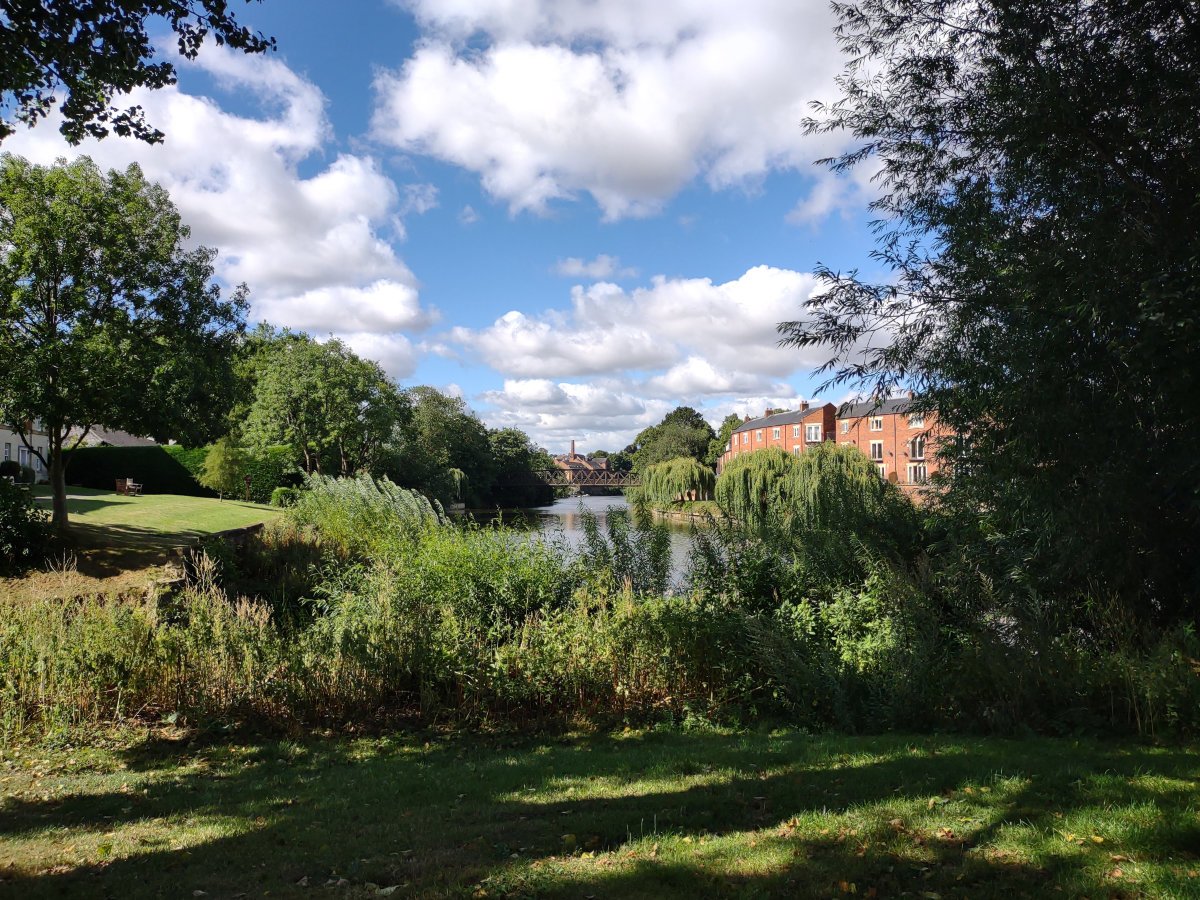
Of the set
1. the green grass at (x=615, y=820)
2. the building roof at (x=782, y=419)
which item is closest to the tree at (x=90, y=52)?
the green grass at (x=615, y=820)

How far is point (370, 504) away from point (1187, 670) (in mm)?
14373

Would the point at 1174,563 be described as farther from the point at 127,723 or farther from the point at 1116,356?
the point at 127,723

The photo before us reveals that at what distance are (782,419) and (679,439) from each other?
15659 mm

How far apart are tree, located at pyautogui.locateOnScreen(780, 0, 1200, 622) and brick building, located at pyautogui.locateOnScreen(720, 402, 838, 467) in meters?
50.3

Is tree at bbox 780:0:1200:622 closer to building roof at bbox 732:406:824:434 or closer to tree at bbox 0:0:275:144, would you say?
tree at bbox 0:0:275:144

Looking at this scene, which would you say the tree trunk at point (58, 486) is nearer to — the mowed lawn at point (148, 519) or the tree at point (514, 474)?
the mowed lawn at point (148, 519)

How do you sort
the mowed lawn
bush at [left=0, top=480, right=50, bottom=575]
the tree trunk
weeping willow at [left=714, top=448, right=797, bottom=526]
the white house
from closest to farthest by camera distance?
bush at [left=0, top=480, right=50, bottom=575] < the tree trunk < the mowed lawn < weeping willow at [left=714, top=448, right=797, bottom=526] < the white house

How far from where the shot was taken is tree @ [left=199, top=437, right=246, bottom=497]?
97.0ft

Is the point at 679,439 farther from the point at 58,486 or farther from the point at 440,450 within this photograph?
the point at 58,486

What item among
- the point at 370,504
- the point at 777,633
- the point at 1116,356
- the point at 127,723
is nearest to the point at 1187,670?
the point at 1116,356

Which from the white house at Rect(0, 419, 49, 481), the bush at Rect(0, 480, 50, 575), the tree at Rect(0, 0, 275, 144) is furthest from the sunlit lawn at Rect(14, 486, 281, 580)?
the white house at Rect(0, 419, 49, 481)

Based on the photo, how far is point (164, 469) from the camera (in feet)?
117

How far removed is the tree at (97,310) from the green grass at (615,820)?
8.53 meters

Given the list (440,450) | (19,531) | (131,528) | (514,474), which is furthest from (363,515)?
(514,474)
